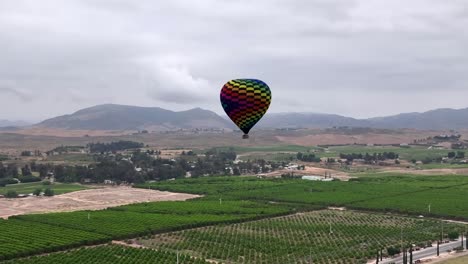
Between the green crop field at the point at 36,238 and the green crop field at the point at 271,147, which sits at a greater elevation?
the green crop field at the point at 271,147

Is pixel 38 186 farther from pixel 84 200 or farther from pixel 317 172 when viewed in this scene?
pixel 317 172

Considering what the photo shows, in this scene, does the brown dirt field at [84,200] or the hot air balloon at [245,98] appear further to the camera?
the brown dirt field at [84,200]

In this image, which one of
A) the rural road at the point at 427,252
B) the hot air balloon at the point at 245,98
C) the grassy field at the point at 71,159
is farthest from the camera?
the grassy field at the point at 71,159

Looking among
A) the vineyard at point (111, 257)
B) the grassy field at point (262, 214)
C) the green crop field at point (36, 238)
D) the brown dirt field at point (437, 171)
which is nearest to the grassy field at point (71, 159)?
the grassy field at point (262, 214)

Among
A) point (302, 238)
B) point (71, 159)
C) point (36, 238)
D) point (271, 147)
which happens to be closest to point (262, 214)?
point (302, 238)

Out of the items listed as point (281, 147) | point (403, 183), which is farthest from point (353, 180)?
point (281, 147)

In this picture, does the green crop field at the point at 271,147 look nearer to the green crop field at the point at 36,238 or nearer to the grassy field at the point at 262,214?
the grassy field at the point at 262,214

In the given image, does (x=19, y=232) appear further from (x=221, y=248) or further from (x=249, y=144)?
(x=249, y=144)
